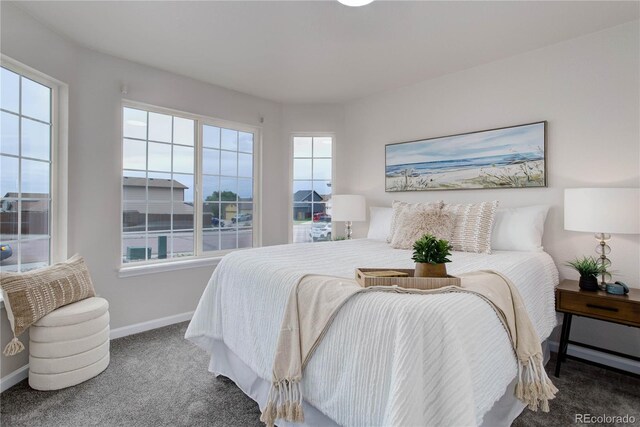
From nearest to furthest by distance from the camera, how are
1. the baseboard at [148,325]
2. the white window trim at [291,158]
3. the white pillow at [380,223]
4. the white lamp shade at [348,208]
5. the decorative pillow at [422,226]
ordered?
the decorative pillow at [422,226] → the baseboard at [148,325] → the white pillow at [380,223] → the white lamp shade at [348,208] → the white window trim at [291,158]

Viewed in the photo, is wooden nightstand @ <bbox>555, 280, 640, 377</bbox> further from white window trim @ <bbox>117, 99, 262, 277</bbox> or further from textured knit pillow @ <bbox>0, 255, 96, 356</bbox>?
textured knit pillow @ <bbox>0, 255, 96, 356</bbox>

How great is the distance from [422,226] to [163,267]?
253cm

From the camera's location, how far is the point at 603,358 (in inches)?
98.5

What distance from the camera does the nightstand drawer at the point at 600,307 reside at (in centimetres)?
204

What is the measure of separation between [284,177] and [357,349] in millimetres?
3307

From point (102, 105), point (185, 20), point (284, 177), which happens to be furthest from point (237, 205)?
point (185, 20)

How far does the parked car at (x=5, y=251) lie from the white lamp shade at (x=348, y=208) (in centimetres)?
282

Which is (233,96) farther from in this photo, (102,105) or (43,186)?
(43,186)

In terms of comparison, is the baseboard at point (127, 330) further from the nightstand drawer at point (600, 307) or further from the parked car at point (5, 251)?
the nightstand drawer at point (600, 307)

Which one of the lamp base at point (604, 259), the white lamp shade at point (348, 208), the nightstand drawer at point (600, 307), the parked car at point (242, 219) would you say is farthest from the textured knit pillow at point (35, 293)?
the lamp base at point (604, 259)

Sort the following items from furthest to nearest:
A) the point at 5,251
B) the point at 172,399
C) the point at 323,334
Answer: the point at 5,251 → the point at 172,399 → the point at 323,334

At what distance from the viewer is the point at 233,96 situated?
12.7 ft

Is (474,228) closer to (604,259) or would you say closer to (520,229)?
(520,229)

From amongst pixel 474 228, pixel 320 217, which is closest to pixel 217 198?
pixel 320 217
